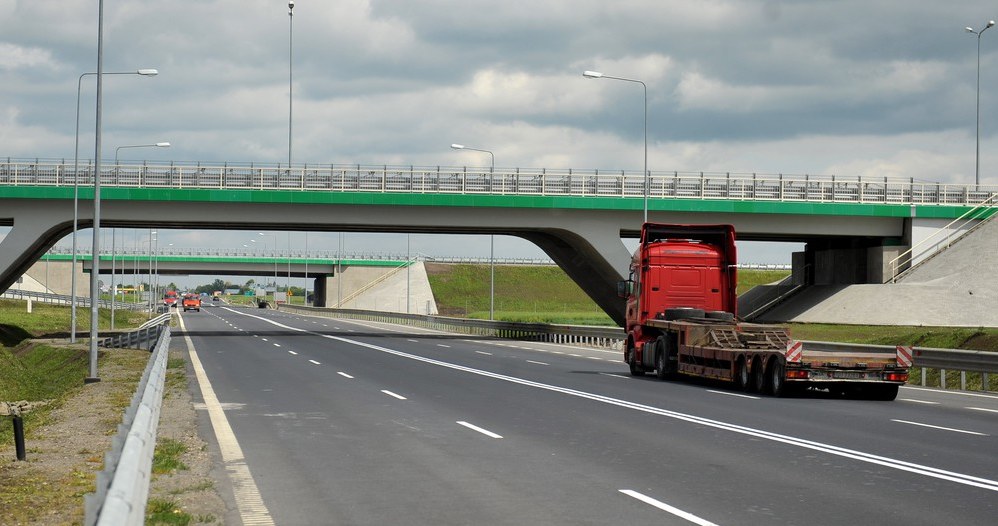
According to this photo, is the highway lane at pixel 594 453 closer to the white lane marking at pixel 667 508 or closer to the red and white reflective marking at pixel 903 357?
the white lane marking at pixel 667 508

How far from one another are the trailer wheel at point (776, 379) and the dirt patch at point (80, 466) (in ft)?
35.3

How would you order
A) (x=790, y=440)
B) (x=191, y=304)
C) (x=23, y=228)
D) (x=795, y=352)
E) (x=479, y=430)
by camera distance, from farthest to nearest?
(x=191, y=304) < (x=23, y=228) < (x=795, y=352) < (x=479, y=430) < (x=790, y=440)

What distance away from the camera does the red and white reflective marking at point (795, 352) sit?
21.0m

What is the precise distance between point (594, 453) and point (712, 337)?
39.3 ft

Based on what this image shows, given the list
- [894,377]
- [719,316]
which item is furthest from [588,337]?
[894,377]

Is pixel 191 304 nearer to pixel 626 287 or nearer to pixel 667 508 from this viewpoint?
pixel 626 287

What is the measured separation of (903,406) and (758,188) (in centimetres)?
3332

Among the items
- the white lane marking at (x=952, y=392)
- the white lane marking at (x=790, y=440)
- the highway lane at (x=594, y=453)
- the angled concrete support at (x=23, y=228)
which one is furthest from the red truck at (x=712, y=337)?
the angled concrete support at (x=23, y=228)

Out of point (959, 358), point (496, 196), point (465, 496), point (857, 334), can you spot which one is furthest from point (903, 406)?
point (496, 196)

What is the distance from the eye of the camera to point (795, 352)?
21.1m

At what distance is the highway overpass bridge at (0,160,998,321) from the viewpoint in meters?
49.6

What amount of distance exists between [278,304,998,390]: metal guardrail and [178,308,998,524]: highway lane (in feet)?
8.89

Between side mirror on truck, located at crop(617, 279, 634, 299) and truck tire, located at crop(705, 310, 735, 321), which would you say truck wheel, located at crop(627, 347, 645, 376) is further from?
truck tire, located at crop(705, 310, 735, 321)

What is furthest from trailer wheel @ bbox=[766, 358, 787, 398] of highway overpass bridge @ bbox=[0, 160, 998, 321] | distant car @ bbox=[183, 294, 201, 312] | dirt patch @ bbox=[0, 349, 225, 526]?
distant car @ bbox=[183, 294, 201, 312]
